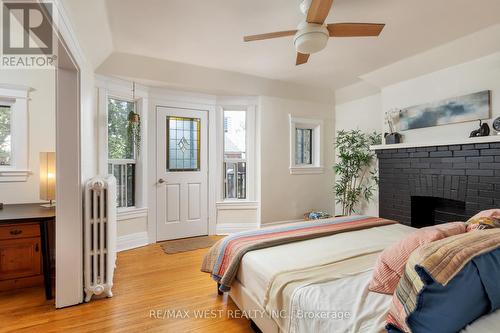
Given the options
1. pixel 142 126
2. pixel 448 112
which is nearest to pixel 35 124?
pixel 142 126

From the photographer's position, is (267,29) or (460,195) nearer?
(267,29)

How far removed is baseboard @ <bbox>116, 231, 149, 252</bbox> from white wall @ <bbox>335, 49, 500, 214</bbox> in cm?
360

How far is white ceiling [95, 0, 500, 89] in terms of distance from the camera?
A: 88.2 inches

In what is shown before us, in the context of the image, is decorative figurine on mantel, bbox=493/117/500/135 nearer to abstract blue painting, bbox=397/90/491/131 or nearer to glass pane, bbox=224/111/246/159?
abstract blue painting, bbox=397/90/491/131

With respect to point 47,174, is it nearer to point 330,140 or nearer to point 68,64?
point 68,64

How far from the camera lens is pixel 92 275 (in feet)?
7.38

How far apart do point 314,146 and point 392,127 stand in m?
1.43

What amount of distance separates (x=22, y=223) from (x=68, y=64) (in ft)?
4.81

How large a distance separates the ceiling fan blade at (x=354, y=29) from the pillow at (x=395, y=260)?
1.59 meters

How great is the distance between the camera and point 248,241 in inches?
78.1

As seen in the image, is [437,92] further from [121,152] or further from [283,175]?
[121,152]

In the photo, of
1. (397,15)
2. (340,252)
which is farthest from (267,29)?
(340,252)

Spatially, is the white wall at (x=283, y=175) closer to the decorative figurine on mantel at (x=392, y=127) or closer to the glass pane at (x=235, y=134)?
the glass pane at (x=235, y=134)

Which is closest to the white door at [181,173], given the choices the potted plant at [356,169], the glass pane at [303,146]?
the glass pane at [303,146]
